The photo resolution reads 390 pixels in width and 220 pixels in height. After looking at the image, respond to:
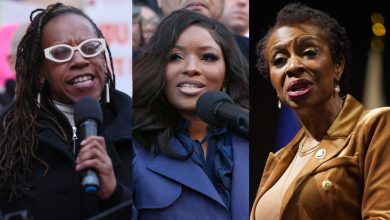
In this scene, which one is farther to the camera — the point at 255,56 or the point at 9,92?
the point at 255,56

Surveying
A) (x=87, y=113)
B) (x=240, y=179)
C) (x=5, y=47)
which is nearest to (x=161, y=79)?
(x=87, y=113)

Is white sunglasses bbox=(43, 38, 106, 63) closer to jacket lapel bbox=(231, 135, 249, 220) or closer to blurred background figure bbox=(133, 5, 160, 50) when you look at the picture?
blurred background figure bbox=(133, 5, 160, 50)

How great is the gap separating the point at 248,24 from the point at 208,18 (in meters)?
0.30

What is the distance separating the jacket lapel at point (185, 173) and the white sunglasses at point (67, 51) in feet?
2.72

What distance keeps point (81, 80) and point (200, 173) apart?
995 mm

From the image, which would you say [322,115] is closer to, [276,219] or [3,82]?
[276,219]

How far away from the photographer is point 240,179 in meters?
2.99

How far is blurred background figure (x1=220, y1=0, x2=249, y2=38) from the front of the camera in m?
3.08

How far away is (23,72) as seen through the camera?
3025 mm

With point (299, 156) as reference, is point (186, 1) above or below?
above

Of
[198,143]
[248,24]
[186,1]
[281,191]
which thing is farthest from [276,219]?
[186,1]

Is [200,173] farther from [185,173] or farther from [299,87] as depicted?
[299,87]

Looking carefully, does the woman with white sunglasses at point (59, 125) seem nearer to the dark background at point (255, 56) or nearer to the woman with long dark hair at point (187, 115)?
the woman with long dark hair at point (187, 115)

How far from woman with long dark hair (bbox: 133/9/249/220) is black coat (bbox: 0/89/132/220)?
0.30 feet
